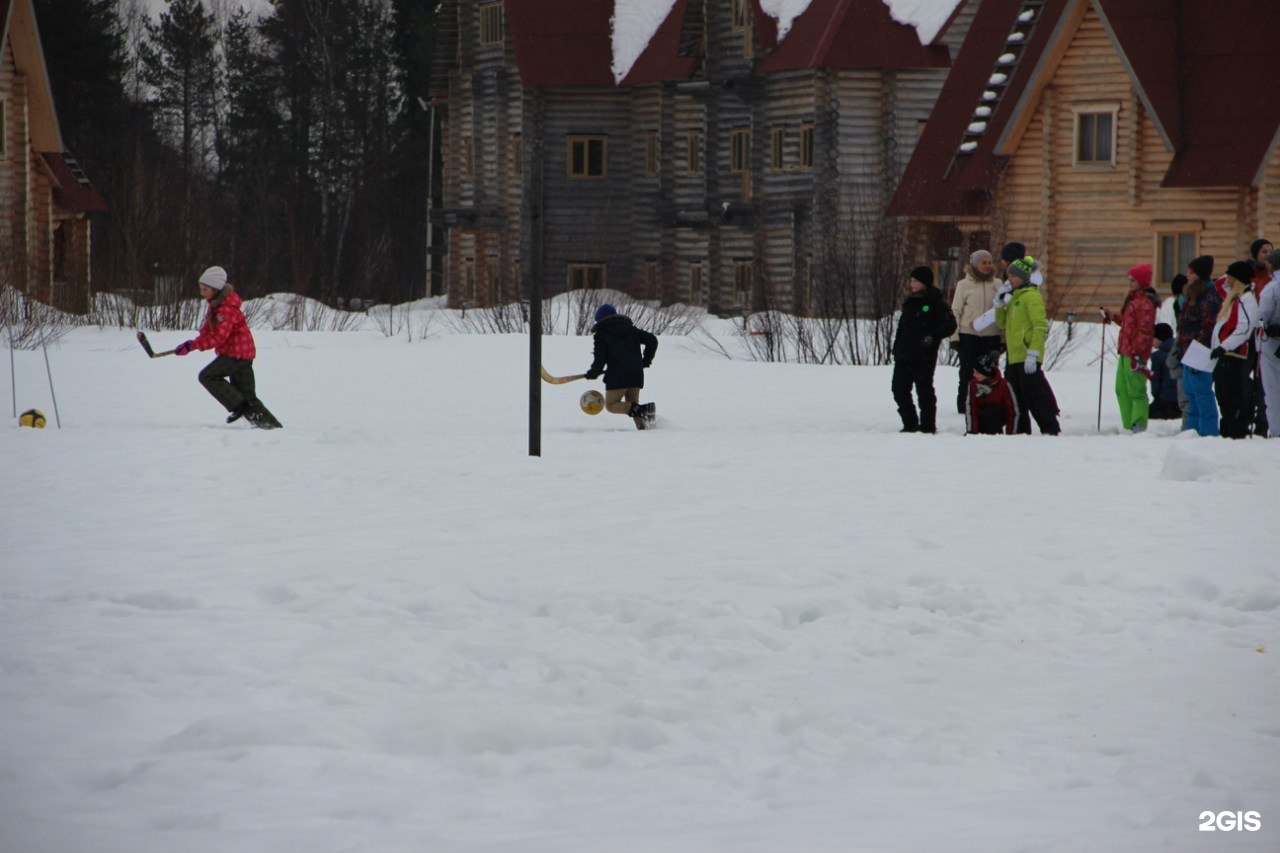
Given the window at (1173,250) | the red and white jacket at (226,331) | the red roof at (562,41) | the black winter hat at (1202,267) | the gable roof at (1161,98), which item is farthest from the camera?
the red roof at (562,41)

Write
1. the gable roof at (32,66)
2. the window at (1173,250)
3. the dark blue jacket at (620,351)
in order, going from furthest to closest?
the gable roof at (32,66)
the window at (1173,250)
the dark blue jacket at (620,351)

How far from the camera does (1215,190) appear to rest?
29594 mm

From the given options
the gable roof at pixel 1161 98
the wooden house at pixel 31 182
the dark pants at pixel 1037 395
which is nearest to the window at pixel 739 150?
the gable roof at pixel 1161 98

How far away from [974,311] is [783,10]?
2352 centimetres

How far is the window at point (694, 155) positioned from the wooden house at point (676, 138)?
0.04m

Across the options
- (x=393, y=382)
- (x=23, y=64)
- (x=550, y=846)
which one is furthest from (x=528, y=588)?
(x=23, y=64)

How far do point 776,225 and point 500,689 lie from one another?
31278 mm

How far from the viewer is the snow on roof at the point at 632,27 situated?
41188 mm

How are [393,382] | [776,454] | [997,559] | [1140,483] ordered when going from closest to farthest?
[997,559] < [1140,483] < [776,454] < [393,382]

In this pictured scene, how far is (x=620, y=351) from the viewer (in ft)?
51.1

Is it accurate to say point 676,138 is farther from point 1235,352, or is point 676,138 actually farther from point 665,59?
point 1235,352

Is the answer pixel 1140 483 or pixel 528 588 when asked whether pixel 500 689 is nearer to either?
pixel 528 588
